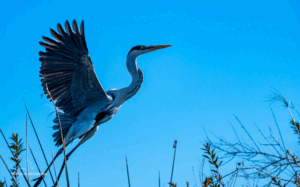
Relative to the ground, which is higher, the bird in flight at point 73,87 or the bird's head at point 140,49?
the bird's head at point 140,49

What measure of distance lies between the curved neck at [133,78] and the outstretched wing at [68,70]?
2.05 ft

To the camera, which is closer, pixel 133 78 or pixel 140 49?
pixel 133 78

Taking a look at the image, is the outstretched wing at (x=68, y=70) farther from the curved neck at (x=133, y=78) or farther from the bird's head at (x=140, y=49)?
the bird's head at (x=140, y=49)

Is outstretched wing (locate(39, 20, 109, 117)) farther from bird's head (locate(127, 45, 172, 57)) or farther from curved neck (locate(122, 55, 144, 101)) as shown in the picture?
bird's head (locate(127, 45, 172, 57))

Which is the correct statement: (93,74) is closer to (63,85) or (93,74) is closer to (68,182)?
(63,85)

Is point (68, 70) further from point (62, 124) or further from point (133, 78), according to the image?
point (133, 78)

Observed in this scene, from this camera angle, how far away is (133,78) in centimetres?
636

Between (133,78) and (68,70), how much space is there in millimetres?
1433

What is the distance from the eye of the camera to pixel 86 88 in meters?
5.67

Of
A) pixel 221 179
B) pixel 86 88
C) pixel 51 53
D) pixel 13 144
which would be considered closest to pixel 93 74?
pixel 86 88

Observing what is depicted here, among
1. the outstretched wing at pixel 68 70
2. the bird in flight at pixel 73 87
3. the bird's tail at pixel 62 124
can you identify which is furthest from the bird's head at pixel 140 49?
the bird's tail at pixel 62 124

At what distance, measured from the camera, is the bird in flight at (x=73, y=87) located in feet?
17.6

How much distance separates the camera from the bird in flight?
5.38 meters

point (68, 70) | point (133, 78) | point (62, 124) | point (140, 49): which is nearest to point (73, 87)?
point (68, 70)
